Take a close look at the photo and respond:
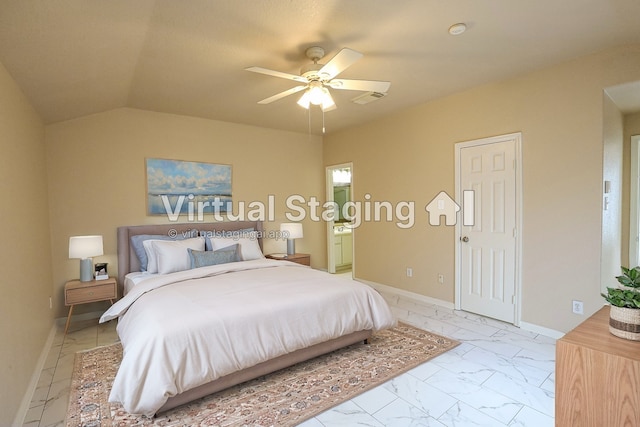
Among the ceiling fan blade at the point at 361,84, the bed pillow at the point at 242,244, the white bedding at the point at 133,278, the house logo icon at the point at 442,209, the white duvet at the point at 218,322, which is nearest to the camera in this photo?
the white duvet at the point at 218,322

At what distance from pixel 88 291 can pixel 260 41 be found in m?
3.12

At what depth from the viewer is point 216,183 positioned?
4.64 m

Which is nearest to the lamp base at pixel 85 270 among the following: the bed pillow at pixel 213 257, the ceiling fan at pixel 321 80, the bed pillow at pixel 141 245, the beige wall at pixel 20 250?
the beige wall at pixel 20 250

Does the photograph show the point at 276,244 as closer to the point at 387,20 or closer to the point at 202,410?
the point at 202,410

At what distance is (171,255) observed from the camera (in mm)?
3629

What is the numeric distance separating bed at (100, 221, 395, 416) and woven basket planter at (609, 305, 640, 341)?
1.74 metres

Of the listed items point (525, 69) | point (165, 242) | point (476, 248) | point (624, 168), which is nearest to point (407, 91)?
point (525, 69)

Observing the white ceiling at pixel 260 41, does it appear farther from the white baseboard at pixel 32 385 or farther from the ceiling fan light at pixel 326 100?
the white baseboard at pixel 32 385

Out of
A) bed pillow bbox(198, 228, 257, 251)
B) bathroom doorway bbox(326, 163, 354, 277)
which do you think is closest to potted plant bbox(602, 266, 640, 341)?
bed pillow bbox(198, 228, 257, 251)

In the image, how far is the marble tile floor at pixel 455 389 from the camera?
202cm

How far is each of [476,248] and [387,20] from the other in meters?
2.75

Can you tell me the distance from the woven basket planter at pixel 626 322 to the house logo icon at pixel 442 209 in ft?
8.47

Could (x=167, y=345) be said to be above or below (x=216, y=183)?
below

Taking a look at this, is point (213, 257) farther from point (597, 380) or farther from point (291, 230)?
point (597, 380)
